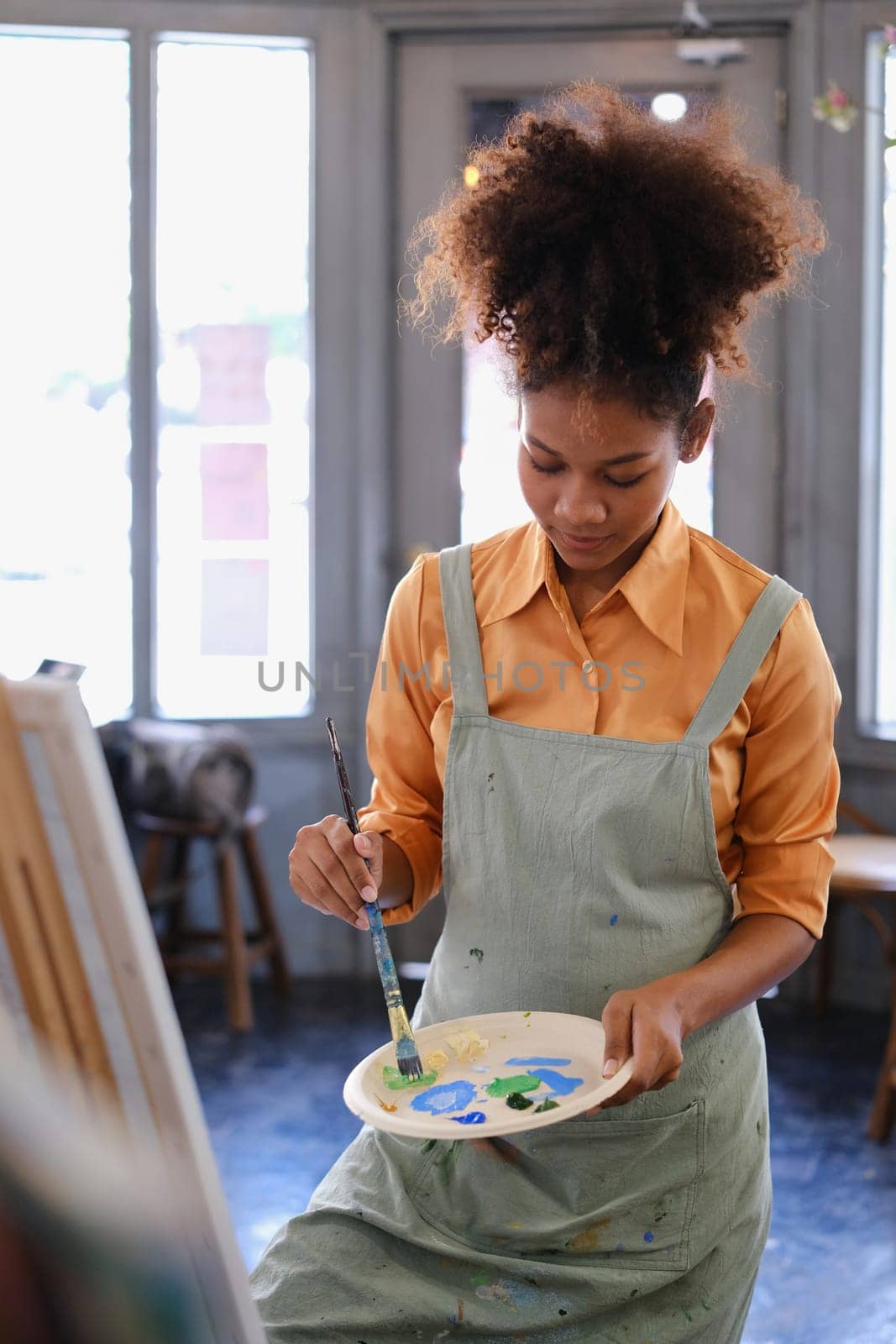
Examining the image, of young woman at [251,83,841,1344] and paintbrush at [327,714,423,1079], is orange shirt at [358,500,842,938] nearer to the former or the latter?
young woman at [251,83,841,1344]

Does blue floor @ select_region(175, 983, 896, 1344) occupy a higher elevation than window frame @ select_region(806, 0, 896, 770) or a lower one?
lower

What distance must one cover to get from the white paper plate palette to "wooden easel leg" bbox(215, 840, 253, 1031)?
2.36m

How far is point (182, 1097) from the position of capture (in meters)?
0.60

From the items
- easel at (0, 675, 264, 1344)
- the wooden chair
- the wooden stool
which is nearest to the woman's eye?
easel at (0, 675, 264, 1344)

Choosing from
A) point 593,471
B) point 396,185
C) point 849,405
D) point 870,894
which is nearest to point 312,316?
point 396,185

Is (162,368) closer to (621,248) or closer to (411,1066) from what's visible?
(621,248)

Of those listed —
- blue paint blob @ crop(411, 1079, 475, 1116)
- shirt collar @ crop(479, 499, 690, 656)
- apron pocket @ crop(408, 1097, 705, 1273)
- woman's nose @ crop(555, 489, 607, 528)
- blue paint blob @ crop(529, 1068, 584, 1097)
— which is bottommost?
apron pocket @ crop(408, 1097, 705, 1273)

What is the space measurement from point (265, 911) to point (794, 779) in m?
2.66

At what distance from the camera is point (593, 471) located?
45.3 inches

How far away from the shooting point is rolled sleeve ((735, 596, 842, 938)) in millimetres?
1190

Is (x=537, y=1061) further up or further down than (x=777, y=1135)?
further up

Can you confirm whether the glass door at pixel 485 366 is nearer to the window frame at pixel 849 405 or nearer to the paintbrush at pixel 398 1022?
the window frame at pixel 849 405

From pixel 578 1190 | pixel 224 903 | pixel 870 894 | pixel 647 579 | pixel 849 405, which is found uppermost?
pixel 849 405

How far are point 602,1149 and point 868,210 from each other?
9.86ft
